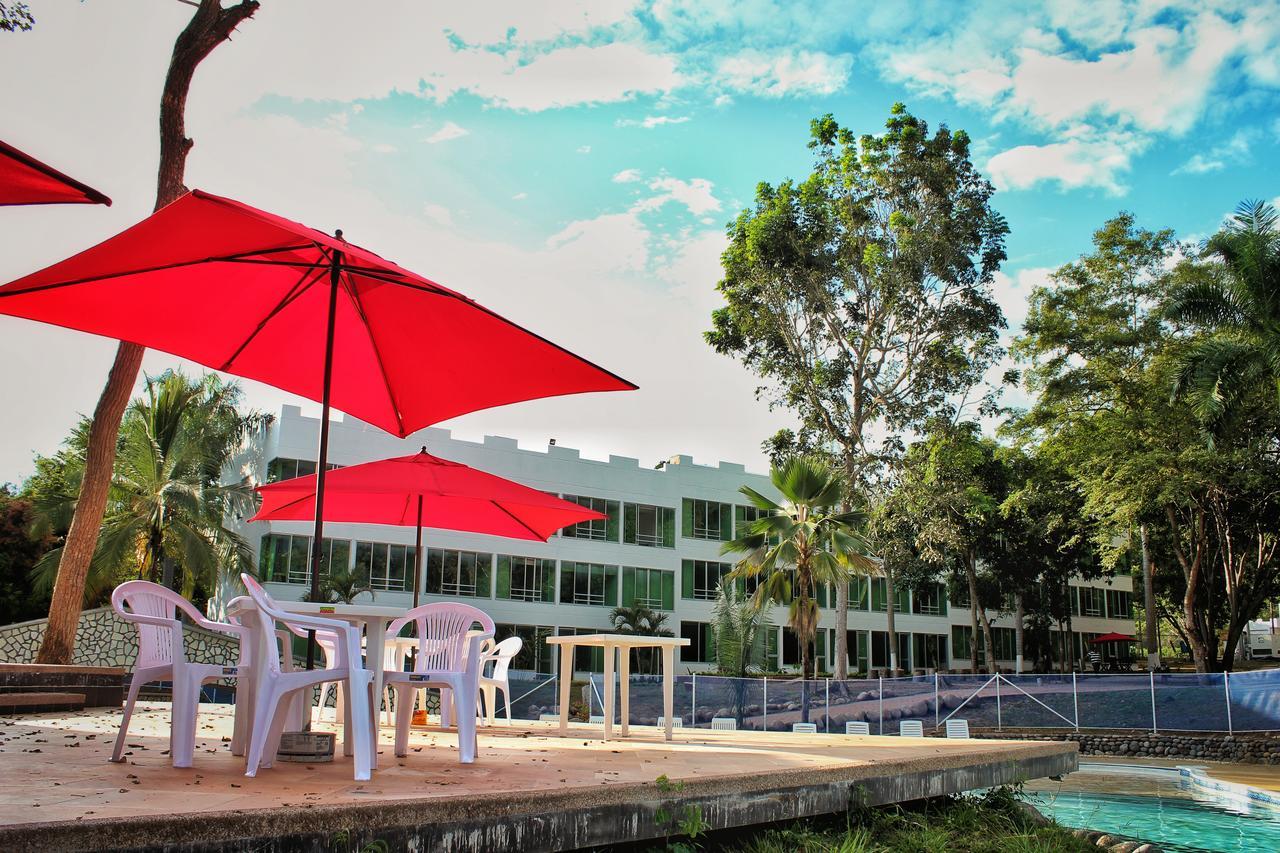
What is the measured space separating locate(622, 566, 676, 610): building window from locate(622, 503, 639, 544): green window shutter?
1.00 metres

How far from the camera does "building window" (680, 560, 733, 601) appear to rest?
35.1 m

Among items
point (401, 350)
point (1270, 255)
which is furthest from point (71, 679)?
point (1270, 255)

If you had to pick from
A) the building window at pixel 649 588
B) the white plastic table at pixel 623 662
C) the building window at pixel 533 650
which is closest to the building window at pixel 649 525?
the building window at pixel 649 588

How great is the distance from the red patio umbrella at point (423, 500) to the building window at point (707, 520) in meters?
26.6

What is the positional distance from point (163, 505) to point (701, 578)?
18.8 meters

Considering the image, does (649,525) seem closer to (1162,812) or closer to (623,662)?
(1162,812)

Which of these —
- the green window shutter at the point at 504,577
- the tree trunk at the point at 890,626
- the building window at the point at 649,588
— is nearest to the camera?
the green window shutter at the point at 504,577

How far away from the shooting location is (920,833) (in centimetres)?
555

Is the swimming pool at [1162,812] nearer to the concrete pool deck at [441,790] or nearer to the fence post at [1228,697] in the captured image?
the fence post at [1228,697]

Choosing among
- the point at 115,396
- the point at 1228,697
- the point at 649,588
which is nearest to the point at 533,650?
the point at 649,588

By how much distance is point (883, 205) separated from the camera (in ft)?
81.5

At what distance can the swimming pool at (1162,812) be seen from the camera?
8984mm

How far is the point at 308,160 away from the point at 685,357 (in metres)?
14.4

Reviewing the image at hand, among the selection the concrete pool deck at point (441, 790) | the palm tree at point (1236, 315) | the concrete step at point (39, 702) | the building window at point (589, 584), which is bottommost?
the concrete step at point (39, 702)
